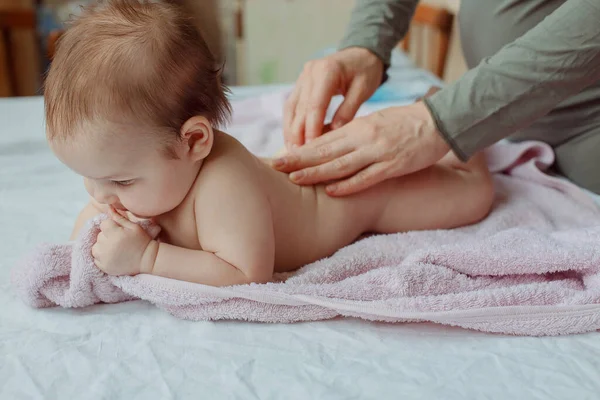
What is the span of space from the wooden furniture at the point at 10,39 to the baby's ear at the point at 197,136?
1.46 metres

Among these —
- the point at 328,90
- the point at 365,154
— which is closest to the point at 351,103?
the point at 328,90

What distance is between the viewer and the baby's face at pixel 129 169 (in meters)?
0.64

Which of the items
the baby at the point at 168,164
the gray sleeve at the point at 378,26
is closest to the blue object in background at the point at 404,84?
the gray sleeve at the point at 378,26

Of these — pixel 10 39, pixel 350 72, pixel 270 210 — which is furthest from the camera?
pixel 10 39

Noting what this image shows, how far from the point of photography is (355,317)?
712mm

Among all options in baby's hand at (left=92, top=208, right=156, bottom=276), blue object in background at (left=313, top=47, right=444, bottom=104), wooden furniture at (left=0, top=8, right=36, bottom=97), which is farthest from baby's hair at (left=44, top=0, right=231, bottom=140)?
wooden furniture at (left=0, top=8, right=36, bottom=97)

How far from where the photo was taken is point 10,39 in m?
2.25

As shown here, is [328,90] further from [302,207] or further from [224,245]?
[224,245]

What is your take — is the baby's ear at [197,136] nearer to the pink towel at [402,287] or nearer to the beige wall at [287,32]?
the pink towel at [402,287]

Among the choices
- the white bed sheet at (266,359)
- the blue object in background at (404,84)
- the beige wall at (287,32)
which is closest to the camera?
the white bed sheet at (266,359)

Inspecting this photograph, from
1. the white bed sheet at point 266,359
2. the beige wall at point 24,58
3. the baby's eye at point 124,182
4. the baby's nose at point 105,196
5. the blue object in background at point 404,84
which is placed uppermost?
the baby's eye at point 124,182

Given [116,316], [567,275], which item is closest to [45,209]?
[116,316]

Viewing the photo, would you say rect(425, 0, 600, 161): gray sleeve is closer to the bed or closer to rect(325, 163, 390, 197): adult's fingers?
rect(325, 163, 390, 197): adult's fingers

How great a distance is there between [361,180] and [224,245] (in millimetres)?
220
